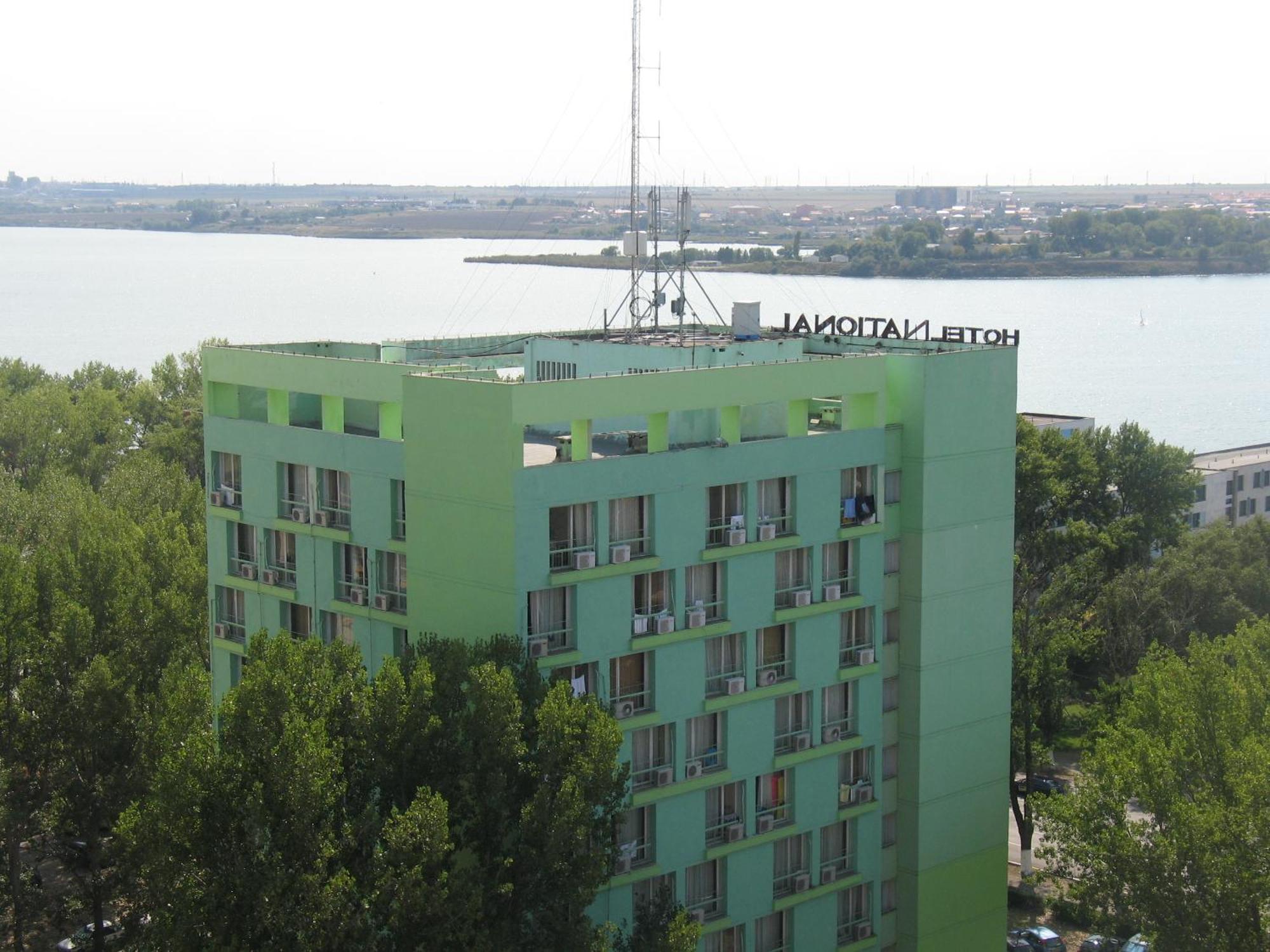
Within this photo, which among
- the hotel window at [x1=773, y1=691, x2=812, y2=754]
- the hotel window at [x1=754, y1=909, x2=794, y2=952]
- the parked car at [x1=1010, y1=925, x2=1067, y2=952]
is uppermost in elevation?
the hotel window at [x1=773, y1=691, x2=812, y2=754]

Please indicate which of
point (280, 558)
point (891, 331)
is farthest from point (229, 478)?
point (891, 331)

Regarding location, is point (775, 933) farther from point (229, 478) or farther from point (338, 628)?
point (229, 478)

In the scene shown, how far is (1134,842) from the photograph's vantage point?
104 feet

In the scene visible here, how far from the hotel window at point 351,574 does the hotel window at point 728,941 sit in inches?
353

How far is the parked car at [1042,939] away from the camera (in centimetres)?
4072

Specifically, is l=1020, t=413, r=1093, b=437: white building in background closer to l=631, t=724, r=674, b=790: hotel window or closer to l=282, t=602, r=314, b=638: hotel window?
l=631, t=724, r=674, b=790: hotel window

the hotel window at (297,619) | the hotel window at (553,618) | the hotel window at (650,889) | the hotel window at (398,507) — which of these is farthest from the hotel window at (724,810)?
the hotel window at (297,619)

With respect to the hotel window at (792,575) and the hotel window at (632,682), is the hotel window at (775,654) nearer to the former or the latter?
the hotel window at (792,575)

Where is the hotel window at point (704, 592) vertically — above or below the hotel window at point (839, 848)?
above

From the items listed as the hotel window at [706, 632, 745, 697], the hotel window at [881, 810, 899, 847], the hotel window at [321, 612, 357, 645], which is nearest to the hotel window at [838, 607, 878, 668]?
the hotel window at [706, 632, 745, 697]

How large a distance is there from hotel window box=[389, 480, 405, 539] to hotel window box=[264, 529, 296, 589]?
10.3 ft

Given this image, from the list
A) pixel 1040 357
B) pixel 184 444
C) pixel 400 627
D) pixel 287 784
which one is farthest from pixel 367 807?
pixel 1040 357

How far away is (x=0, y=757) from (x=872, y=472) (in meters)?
20.8

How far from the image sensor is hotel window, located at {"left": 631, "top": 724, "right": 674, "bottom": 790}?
28.0m
